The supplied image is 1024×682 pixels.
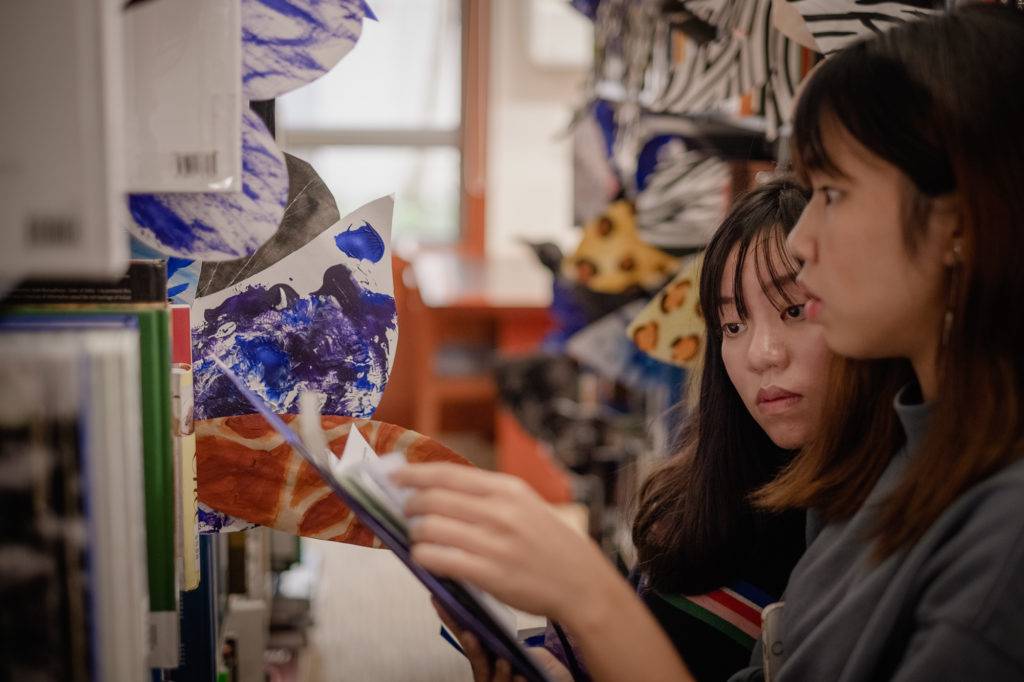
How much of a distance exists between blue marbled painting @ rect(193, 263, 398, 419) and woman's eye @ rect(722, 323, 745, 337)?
369 millimetres

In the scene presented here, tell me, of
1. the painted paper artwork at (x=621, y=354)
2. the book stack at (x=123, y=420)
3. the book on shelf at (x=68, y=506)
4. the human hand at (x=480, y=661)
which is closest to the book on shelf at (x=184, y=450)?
the book stack at (x=123, y=420)

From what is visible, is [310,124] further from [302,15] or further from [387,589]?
[302,15]

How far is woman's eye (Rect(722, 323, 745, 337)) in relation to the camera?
0.92 meters

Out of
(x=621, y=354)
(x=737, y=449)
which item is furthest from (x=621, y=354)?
(x=737, y=449)

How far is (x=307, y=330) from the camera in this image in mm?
830

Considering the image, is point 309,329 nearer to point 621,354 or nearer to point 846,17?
point 846,17

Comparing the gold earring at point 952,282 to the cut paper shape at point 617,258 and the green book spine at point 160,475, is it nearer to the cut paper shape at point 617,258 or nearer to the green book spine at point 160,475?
the green book spine at point 160,475

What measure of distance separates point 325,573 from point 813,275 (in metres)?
2.34

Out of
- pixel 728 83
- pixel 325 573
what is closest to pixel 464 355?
pixel 325 573

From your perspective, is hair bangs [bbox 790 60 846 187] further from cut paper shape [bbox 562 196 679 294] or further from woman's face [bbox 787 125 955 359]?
cut paper shape [bbox 562 196 679 294]

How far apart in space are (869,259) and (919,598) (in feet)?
0.81

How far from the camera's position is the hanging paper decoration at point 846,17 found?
883 millimetres

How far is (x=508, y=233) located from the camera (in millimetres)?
4172

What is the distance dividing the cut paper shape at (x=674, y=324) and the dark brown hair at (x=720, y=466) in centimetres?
29
